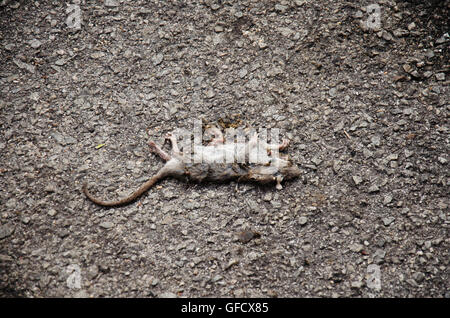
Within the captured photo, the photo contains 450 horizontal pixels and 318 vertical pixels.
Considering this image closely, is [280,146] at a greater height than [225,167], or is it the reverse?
[280,146]

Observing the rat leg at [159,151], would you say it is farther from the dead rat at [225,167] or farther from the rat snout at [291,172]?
the rat snout at [291,172]

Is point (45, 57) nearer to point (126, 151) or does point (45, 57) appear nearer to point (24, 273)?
point (126, 151)

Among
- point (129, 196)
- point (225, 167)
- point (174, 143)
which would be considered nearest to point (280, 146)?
point (225, 167)

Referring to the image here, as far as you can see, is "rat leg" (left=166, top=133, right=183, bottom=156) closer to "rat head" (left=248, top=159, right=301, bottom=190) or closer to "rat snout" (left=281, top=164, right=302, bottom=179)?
"rat head" (left=248, top=159, right=301, bottom=190)

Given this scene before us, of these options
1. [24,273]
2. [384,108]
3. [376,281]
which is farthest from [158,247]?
[384,108]

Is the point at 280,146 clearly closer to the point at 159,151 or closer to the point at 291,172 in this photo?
the point at 291,172

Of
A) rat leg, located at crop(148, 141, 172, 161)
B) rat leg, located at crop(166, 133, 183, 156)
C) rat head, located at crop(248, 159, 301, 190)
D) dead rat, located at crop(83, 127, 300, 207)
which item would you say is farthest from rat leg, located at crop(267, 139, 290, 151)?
rat leg, located at crop(148, 141, 172, 161)

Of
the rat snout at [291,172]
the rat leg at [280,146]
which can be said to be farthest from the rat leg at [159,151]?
the rat snout at [291,172]
